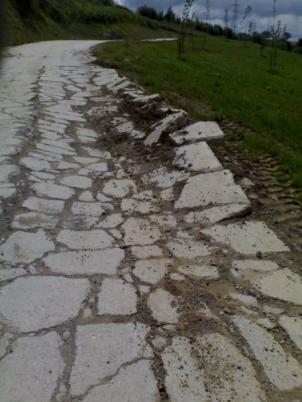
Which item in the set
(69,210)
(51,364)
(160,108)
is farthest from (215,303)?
(160,108)

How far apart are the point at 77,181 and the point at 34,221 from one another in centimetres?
93

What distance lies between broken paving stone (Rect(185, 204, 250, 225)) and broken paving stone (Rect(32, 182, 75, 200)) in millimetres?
1095

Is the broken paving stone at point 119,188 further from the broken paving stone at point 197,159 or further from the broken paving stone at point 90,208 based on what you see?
the broken paving stone at point 197,159

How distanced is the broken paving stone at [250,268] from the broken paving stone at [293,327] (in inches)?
15.8

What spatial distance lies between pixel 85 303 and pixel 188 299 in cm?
60

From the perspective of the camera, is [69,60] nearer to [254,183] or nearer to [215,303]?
[254,183]

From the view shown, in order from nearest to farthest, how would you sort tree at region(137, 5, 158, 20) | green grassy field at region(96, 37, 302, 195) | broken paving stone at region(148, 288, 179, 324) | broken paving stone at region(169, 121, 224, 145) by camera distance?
1. broken paving stone at region(148, 288, 179, 324)
2. broken paving stone at region(169, 121, 224, 145)
3. green grassy field at region(96, 37, 302, 195)
4. tree at region(137, 5, 158, 20)

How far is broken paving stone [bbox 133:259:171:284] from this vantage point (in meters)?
2.71

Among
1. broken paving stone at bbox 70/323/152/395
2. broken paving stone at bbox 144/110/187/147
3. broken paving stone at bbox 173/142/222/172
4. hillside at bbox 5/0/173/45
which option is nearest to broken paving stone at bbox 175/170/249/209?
broken paving stone at bbox 173/142/222/172

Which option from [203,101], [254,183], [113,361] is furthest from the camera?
[203,101]

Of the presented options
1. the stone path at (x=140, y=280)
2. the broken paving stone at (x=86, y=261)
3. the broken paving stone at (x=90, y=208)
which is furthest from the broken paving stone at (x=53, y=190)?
the broken paving stone at (x=86, y=261)

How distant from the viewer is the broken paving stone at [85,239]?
119 inches

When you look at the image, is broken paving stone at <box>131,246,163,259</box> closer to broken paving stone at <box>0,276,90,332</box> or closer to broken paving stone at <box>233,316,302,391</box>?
broken paving stone at <box>0,276,90,332</box>

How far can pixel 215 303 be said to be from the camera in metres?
2.49
